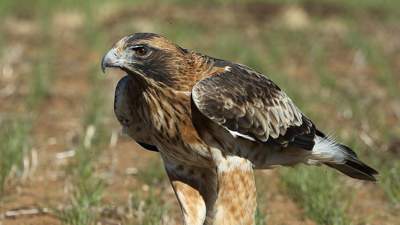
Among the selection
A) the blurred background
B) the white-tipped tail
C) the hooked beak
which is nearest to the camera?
the hooked beak

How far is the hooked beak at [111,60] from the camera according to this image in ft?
16.6

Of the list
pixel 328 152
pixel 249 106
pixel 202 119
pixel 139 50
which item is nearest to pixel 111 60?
pixel 139 50

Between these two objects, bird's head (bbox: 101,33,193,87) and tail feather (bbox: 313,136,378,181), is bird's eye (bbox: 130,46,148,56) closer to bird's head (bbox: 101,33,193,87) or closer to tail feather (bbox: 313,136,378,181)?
bird's head (bbox: 101,33,193,87)

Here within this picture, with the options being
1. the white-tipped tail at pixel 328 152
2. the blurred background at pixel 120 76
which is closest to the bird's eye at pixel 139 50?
the blurred background at pixel 120 76

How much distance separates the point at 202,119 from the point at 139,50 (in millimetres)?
551

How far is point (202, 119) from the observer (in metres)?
5.21

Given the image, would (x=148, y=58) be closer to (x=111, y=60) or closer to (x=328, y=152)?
(x=111, y=60)

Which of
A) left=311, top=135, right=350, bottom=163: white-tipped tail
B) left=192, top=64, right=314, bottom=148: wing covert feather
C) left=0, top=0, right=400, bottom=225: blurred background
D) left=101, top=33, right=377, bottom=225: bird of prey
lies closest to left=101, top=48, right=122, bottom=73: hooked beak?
left=101, top=33, right=377, bottom=225: bird of prey

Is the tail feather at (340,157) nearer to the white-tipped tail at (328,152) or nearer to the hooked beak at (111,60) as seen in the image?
the white-tipped tail at (328,152)

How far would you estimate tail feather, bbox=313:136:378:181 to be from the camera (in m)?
5.99

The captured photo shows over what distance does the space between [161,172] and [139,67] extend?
8.65ft

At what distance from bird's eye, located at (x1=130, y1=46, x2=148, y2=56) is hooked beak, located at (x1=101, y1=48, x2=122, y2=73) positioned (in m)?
0.12

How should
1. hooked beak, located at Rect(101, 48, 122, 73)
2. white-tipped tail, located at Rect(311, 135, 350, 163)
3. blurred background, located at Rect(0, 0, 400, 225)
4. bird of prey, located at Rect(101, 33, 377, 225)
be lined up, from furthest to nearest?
blurred background, located at Rect(0, 0, 400, 225) < white-tipped tail, located at Rect(311, 135, 350, 163) < bird of prey, located at Rect(101, 33, 377, 225) < hooked beak, located at Rect(101, 48, 122, 73)

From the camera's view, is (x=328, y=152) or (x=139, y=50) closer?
(x=139, y=50)
